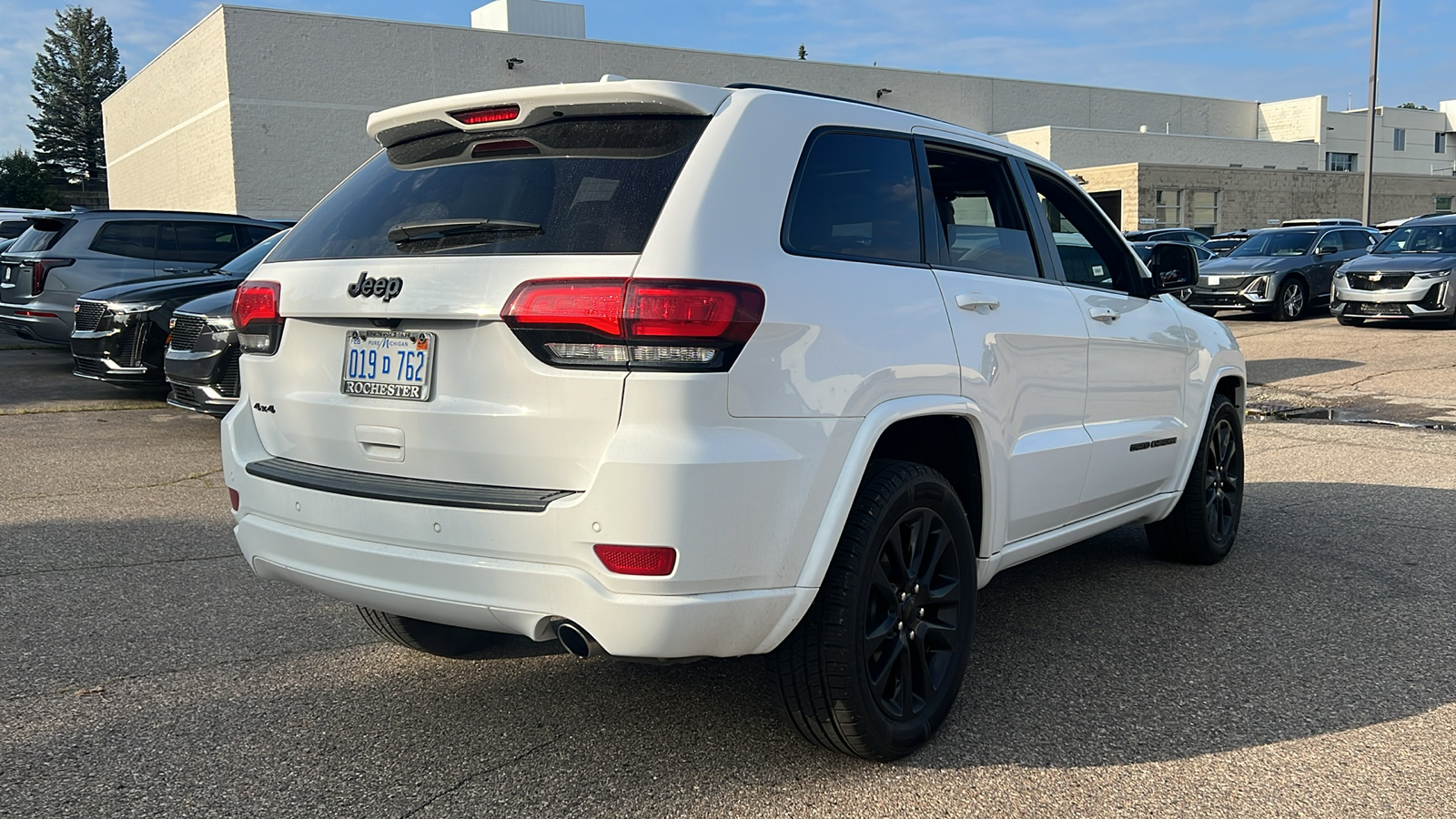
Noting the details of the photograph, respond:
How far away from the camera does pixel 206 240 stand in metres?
13.5

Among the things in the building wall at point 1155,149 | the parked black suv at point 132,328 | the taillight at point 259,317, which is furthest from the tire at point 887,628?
the building wall at point 1155,149

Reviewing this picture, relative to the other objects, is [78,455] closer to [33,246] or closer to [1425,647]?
[33,246]

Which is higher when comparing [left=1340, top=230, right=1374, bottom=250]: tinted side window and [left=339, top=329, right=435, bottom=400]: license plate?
[left=1340, top=230, right=1374, bottom=250]: tinted side window

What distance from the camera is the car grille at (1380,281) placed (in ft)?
58.0

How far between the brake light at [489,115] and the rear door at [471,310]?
0.05 metres

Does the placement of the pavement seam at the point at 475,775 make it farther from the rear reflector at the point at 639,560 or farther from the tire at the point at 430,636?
the rear reflector at the point at 639,560

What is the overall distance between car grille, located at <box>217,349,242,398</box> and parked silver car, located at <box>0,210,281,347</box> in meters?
5.05

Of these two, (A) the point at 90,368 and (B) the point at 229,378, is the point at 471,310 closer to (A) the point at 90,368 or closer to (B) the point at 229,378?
(B) the point at 229,378

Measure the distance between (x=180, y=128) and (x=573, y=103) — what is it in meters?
48.6

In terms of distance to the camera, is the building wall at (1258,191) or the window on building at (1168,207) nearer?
the building wall at (1258,191)

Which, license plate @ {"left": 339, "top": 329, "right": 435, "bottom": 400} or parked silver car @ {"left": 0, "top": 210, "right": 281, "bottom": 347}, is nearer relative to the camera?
license plate @ {"left": 339, "top": 329, "right": 435, "bottom": 400}

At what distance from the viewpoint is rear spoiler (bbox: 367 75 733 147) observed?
9.98ft

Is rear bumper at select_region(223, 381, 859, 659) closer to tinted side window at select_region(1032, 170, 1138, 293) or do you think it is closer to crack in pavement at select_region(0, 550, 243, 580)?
tinted side window at select_region(1032, 170, 1138, 293)

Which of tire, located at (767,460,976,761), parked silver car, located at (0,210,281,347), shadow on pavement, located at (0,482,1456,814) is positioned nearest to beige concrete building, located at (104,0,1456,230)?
parked silver car, located at (0,210,281,347)
